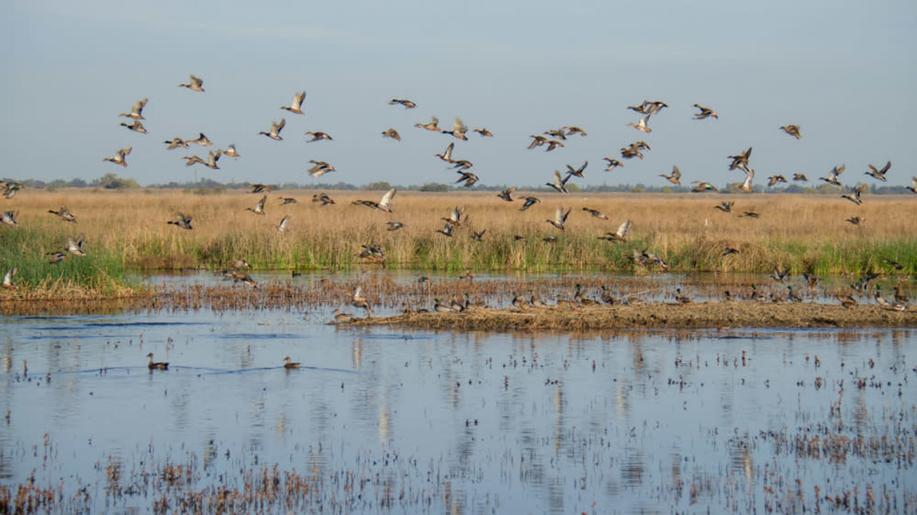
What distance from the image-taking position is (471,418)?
15.4 metres

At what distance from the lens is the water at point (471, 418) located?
11969 mm

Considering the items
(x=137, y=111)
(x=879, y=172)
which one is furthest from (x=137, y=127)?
(x=879, y=172)

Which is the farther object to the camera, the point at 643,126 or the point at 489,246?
the point at 489,246

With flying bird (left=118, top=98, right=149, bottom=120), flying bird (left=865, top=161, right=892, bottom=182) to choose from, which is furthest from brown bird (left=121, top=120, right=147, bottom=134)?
flying bird (left=865, top=161, right=892, bottom=182)

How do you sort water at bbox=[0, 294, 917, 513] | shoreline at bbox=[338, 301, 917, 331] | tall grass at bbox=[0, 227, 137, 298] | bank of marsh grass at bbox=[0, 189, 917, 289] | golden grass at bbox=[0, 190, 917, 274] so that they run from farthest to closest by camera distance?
1. golden grass at bbox=[0, 190, 917, 274]
2. bank of marsh grass at bbox=[0, 189, 917, 289]
3. tall grass at bbox=[0, 227, 137, 298]
4. shoreline at bbox=[338, 301, 917, 331]
5. water at bbox=[0, 294, 917, 513]

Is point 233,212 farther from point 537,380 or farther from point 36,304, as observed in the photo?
point 537,380

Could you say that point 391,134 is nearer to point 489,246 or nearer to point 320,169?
point 320,169

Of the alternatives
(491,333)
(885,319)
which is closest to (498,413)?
(491,333)

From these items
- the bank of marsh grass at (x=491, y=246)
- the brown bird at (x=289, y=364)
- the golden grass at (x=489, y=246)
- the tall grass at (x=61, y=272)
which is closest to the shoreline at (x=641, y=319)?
the brown bird at (x=289, y=364)

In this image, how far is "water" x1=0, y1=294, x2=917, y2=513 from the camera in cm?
1197

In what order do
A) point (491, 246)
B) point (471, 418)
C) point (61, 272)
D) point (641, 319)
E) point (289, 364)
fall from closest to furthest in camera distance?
1. point (471, 418)
2. point (289, 364)
3. point (641, 319)
4. point (61, 272)
5. point (491, 246)

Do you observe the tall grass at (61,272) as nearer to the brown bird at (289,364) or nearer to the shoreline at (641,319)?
the shoreline at (641,319)

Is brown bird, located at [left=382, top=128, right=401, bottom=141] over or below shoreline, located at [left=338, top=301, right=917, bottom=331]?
over

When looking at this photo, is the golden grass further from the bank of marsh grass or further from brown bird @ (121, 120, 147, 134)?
brown bird @ (121, 120, 147, 134)
